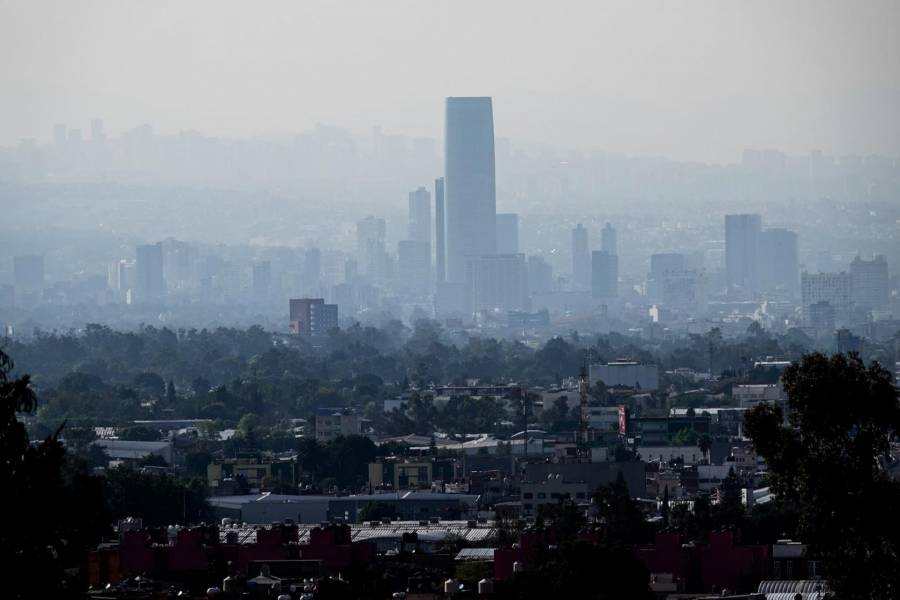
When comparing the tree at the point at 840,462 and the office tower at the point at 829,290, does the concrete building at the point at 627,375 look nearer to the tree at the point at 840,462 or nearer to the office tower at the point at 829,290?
the tree at the point at 840,462

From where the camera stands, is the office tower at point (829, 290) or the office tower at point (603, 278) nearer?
the office tower at point (829, 290)

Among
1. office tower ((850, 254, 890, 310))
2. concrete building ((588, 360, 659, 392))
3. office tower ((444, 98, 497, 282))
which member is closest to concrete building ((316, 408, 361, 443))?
concrete building ((588, 360, 659, 392))

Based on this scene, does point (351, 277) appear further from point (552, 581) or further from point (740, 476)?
point (552, 581)

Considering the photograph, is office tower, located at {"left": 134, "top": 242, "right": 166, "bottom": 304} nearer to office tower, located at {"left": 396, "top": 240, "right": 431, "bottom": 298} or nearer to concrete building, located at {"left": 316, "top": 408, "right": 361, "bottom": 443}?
office tower, located at {"left": 396, "top": 240, "right": 431, "bottom": 298}

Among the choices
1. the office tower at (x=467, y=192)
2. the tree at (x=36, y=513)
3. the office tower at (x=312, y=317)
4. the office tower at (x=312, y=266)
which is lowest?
the tree at (x=36, y=513)

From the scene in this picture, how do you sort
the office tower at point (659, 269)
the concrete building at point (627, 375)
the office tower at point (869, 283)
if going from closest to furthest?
the concrete building at point (627, 375)
the office tower at point (869, 283)
the office tower at point (659, 269)

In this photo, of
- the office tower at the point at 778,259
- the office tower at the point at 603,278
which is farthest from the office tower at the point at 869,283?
the office tower at the point at 603,278

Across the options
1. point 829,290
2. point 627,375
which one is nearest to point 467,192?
point 829,290

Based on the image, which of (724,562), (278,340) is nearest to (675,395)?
(278,340)
